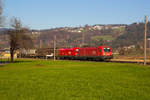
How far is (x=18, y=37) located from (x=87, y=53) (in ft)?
54.5

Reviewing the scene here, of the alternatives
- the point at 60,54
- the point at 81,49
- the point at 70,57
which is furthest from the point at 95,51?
the point at 60,54

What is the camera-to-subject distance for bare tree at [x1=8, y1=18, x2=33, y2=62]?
48.8 m

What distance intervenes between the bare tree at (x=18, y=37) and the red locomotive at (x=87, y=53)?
44.7 feet

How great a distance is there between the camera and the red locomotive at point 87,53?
5106cm

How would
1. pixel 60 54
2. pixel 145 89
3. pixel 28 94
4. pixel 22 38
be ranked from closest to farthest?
pixel 28 94 < pixel 145 89 < pixel 22 38 < pixel 60 54

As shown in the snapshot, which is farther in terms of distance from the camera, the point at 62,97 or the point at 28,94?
the point at 28,94

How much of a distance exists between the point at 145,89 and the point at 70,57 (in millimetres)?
49003

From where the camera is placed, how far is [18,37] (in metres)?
49.0

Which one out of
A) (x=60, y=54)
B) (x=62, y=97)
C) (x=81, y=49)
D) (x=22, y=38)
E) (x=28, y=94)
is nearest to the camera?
(x=62, y=97)

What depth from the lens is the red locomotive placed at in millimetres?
51062

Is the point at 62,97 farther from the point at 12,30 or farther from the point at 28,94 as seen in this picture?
the point at 12,30

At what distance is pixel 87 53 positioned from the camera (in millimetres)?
56000

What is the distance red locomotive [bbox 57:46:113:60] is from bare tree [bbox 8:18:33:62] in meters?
13.6

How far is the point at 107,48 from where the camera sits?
52.1 m
